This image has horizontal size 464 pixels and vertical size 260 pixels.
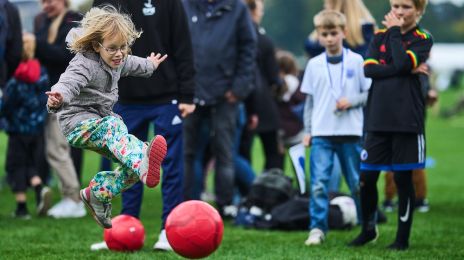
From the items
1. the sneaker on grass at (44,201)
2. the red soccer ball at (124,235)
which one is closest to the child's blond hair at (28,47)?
the sneaker on grass at (44,201)

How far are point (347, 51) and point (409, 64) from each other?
1.11 m

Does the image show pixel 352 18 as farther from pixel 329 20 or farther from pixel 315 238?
pixel 315 238

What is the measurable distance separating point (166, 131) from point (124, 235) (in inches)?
36.7

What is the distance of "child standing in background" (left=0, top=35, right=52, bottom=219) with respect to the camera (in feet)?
33.3

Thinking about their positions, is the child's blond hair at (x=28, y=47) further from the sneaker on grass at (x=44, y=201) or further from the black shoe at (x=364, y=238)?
the black shoe at (x=364, y=238)

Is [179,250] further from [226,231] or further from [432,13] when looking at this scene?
[432,13]

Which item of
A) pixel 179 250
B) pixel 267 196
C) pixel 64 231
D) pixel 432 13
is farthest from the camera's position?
pixel 432 13

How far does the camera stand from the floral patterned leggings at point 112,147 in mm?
6281

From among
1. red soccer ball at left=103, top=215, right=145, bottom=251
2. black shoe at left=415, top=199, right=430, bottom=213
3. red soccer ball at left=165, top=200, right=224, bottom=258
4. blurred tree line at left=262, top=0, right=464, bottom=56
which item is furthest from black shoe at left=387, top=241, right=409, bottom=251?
blurred tree line at left=262, top=0, right=464, bottom=56

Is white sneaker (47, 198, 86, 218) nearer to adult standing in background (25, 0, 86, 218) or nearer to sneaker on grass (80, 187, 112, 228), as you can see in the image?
adult standing in background (25, 0, 86, 218)

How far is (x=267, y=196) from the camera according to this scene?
9.87m

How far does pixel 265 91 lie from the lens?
11.9 metres

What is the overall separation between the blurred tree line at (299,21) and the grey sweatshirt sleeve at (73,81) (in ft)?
115

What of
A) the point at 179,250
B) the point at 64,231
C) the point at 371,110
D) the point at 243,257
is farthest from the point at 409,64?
the point at 64,231
